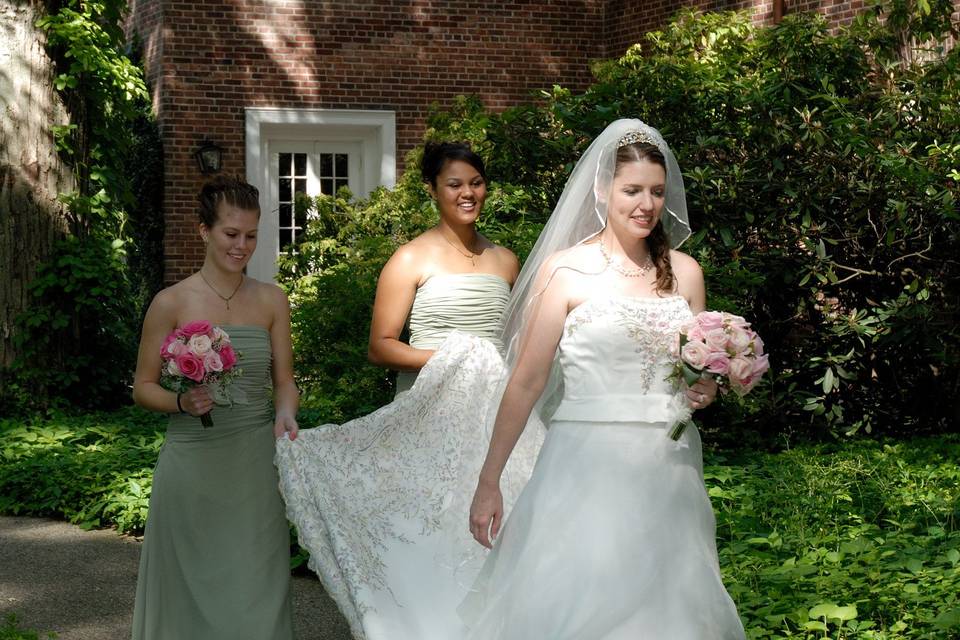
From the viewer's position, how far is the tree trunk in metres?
10.9

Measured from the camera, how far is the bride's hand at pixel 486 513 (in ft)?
12.5

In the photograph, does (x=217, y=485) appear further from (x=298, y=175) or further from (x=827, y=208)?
(x=298, y=175)

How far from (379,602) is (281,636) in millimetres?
419

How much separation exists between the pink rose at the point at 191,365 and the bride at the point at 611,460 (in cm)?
97

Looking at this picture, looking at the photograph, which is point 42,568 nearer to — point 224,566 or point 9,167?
point 224,566

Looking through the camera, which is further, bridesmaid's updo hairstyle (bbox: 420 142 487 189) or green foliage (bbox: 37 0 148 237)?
green foliage (bbox: 37 0 148 237)

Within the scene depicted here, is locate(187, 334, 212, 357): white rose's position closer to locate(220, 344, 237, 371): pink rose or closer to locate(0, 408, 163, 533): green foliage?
locate(220, 344, 237, 371): pink rose

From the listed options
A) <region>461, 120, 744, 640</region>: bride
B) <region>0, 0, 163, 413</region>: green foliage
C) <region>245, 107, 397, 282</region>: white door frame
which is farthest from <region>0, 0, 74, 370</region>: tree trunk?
<region>461, 120, 744, 640</region>: bride

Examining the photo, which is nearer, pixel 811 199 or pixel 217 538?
pixel 217 538

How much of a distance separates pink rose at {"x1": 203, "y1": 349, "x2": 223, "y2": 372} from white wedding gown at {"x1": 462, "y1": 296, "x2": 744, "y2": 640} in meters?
1.06

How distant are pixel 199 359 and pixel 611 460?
1.34 meters

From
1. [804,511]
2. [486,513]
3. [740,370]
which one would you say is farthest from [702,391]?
[804,511]

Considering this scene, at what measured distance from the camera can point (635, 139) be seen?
389 centimetres

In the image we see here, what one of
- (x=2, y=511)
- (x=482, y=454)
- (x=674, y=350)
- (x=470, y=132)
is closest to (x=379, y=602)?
(x=482, y=454)
